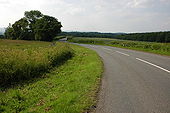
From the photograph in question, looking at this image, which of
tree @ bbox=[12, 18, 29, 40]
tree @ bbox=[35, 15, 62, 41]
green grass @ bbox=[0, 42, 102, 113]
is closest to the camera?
green grass @ bbox=[0, 42, 102, 113]

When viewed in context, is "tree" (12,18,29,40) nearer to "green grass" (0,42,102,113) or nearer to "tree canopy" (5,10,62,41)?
"tree canopy" (5,10,62,41)

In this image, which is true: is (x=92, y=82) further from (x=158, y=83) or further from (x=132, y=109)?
(x=132, y=109)

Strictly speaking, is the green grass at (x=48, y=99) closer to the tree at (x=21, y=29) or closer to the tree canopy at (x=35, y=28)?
the tree canopy at (x=35, y=28)

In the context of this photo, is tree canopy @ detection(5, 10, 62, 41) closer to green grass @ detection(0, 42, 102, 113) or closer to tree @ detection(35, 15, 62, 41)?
tree @ detection(35, 15, 62, 41)

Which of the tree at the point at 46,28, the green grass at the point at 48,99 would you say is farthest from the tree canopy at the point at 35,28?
the green grass at the point at 48,99

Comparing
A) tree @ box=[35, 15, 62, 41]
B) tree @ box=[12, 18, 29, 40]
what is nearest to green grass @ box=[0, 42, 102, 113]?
tree @ box=[35, 15, 62, 41]

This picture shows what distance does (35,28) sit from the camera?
77.3 m

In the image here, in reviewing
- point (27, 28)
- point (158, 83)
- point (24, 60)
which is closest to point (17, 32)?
point (27, 28)

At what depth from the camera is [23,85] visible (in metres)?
9.40

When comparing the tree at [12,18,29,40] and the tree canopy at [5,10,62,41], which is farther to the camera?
the tree at [12,18,29,40]

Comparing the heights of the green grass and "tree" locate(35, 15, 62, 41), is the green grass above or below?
below

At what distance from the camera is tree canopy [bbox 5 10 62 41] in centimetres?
7419

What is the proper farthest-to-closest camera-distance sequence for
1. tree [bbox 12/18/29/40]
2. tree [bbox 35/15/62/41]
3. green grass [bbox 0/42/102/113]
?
tree [bbox 12/18/29/40] → tree [bbox 35/15/62/41] → green grass [bbox 0/42/102/113]

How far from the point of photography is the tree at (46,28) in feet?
242
